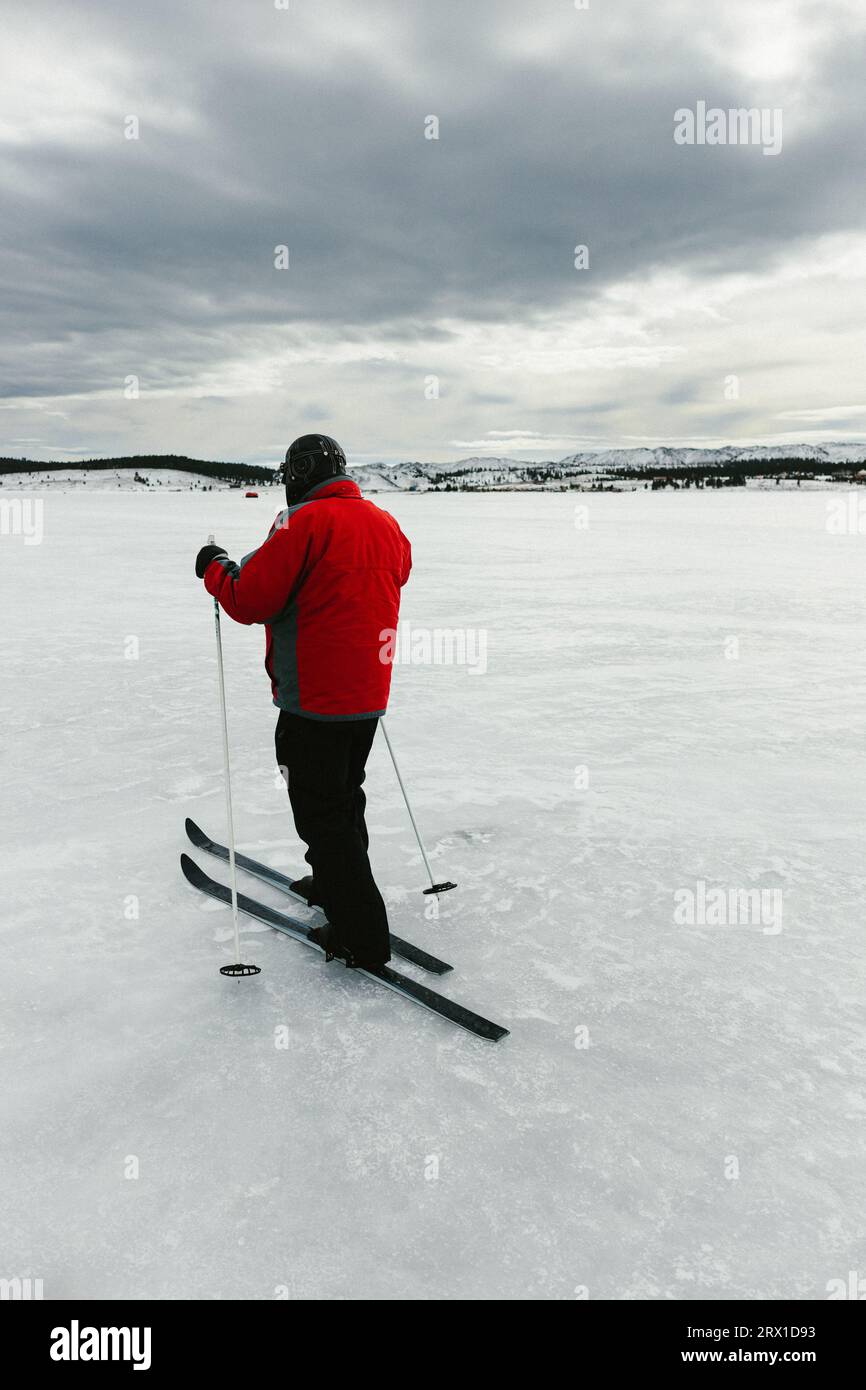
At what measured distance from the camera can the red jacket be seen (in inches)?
111

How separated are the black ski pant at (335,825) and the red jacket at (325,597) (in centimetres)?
11

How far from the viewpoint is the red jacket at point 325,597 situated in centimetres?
282

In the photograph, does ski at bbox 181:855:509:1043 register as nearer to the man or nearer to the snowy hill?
the man

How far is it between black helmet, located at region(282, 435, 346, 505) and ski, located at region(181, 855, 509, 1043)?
5.50 ft

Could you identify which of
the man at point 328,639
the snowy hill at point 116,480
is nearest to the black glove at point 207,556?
the man at point 328,639

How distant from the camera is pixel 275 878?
381cm

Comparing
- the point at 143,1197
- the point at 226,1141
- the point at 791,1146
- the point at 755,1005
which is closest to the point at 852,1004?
the point at 755,1005

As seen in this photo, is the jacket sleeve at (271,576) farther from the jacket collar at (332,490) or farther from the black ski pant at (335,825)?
the black ski pant at (335,825)

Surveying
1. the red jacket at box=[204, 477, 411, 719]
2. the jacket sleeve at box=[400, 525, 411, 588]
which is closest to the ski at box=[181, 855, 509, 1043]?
the red jacket at box=[204, 477, 411, 719]

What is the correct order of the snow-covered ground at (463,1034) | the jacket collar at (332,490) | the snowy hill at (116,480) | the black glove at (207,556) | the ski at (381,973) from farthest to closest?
the snowy hill at (116,480) < the black glove at (207,556) < the jacket collar at (332,490) < the ski at (381,973) < the snow-covered ground at (463,1034)

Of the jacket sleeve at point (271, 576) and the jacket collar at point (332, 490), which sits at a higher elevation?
the jacket collar at point (332, 490)

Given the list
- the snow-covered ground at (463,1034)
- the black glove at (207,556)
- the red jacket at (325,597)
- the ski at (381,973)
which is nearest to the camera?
the snow-covered ground at (463,1034)
